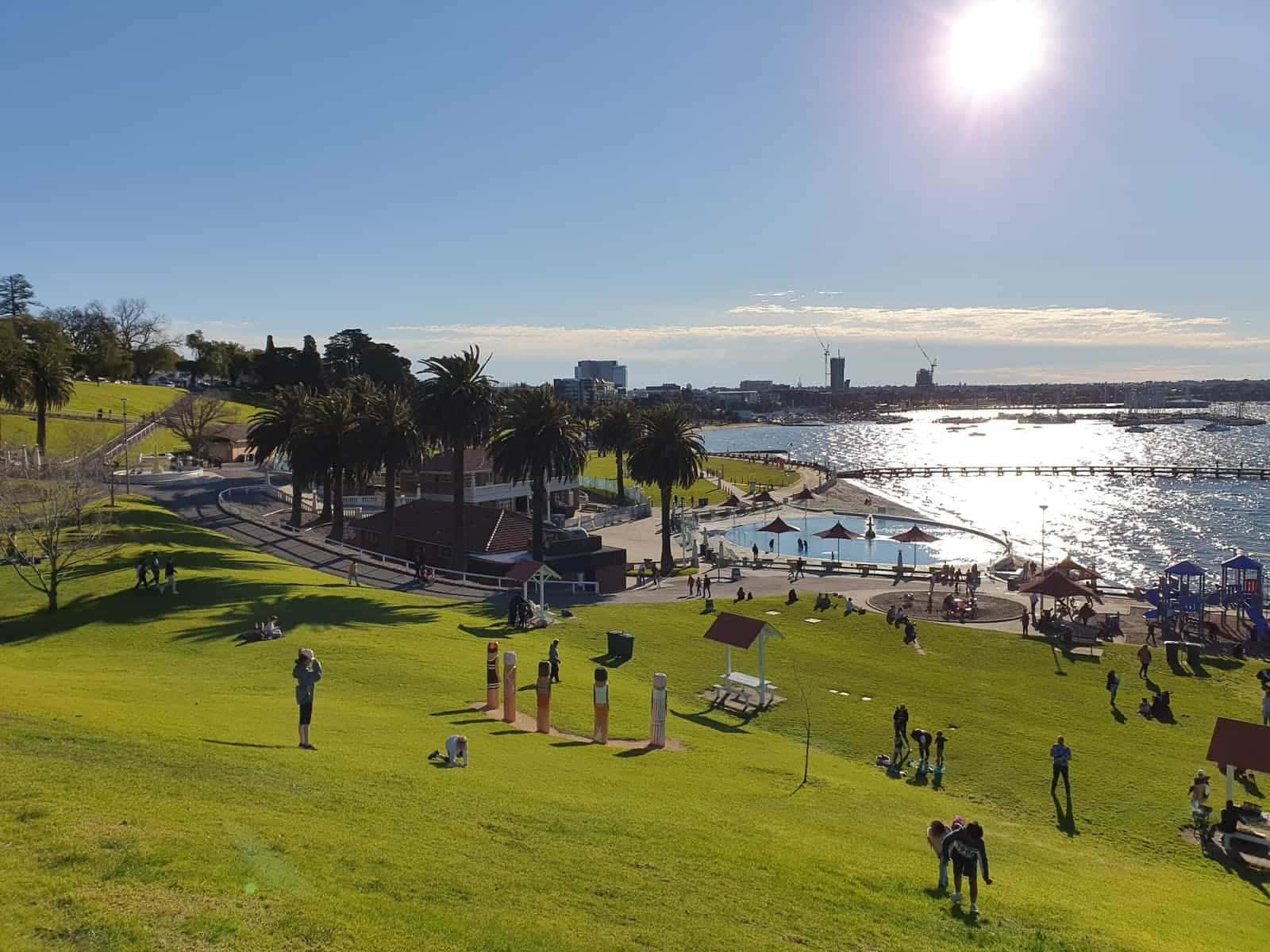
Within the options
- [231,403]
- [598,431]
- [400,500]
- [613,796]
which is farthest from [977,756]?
[231,403]

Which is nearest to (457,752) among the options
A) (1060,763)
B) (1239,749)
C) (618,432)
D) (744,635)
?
(744,635)

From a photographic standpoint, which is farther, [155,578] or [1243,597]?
[1243,597]

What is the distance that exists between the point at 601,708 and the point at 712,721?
5327mm

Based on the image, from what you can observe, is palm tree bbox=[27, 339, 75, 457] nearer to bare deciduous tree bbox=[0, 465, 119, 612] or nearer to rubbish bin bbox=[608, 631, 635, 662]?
bare deciduous tree bbox=[0, 465, 119, 612]

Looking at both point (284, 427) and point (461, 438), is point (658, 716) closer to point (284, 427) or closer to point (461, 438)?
point (461, 438)

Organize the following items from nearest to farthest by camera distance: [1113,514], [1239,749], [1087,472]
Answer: [1239,749]
[1113,514]
[1087,472]

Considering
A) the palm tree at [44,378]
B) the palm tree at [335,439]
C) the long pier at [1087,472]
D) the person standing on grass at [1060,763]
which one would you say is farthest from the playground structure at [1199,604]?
the long pier at [1087,472]

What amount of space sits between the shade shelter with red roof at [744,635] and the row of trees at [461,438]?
21.5 m

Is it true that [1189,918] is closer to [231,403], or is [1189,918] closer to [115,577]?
[115,577]

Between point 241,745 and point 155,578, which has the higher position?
point 241,745

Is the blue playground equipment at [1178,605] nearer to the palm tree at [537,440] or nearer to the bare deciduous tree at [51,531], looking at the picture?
the palm tree at [537,440]

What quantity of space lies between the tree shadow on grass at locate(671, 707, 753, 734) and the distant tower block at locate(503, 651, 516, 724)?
5.49 m

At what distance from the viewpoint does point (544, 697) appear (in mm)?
20344

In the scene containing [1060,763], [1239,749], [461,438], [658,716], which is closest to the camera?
[1239,749]
